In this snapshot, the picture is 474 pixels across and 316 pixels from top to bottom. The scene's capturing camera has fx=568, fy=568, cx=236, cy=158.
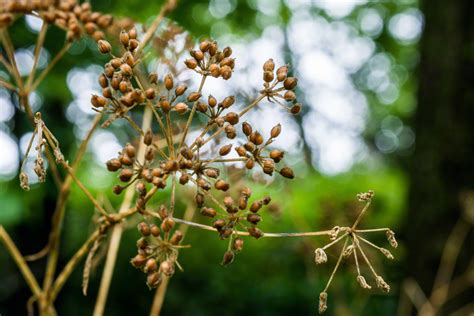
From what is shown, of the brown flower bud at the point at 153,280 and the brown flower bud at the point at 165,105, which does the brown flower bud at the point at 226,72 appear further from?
the brown flower bud at the point at 153,280

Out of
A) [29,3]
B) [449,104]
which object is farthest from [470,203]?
[29,3]

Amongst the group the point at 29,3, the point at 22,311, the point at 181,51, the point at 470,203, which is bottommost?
the point at 22,311

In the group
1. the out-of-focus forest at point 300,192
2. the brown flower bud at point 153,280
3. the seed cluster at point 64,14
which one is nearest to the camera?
the brown flower bud at point 153,280

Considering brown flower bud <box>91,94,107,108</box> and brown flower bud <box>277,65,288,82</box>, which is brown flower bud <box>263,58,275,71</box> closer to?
brown flower bud <box>277,65,288,82</box>

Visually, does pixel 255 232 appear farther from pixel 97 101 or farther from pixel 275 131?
pixel 97 101

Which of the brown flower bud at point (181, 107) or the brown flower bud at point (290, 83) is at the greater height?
the brown flower bud at point (290, 83)

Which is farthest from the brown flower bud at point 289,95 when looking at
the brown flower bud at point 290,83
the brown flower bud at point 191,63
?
the brown flower bud at point 191,63

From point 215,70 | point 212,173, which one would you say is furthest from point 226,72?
point 212,173

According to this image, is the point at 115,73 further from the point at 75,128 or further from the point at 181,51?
the point at 75,128

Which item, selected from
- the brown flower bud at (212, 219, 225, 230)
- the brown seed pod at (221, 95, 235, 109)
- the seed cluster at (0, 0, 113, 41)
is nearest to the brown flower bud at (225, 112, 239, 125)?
the brown seed pod at (221, 95, 235, 109)
